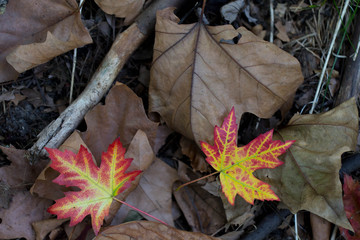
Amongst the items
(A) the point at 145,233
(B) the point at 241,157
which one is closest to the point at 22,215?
(A) the point at 145,233

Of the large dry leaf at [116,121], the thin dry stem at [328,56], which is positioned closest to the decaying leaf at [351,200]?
the thin dry stem at [328,56]

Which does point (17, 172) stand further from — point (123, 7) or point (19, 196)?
point (123, 7)

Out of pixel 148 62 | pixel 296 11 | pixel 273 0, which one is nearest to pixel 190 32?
pixel 148 62

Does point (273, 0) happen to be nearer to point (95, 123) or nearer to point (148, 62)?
point (148, 62)

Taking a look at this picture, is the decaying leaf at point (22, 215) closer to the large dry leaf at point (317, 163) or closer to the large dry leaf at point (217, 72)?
the large dry leaf at point (217, 72)

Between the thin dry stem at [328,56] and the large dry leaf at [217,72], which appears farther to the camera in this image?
the thin dry stem at [328,56]

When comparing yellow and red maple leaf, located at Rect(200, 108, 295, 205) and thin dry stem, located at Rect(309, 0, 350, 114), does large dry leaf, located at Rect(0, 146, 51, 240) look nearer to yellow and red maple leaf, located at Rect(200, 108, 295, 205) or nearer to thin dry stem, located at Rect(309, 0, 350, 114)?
yellow and red maple leaf, located at Rect(200, 108, 295, 205)
